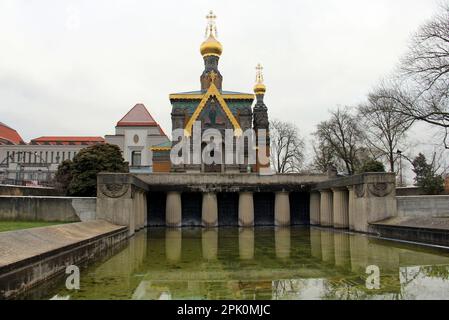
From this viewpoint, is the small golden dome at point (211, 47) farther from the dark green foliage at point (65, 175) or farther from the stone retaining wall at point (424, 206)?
the stone retaining wall at point (424, 206)

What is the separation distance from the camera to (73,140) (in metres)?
95.8

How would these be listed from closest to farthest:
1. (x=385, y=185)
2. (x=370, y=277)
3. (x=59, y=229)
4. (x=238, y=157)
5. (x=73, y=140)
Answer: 1. (x=370, y=277)
2. (x=59, y=229)
3. (x=385, y=185)
4. (x=238, y=157)
5. (x=73, y=140)

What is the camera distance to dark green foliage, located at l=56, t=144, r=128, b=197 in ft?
104

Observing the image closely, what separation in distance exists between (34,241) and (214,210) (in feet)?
78.1

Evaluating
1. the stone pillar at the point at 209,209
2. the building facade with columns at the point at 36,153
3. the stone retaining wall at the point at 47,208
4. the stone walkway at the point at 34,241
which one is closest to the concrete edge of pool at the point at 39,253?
the stone walkway at the point at 34,241

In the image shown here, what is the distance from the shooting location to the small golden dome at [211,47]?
207 feet

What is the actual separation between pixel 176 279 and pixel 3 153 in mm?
81733

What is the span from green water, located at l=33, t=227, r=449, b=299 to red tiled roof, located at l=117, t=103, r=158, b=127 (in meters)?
60.4

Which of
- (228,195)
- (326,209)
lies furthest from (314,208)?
(228,195)

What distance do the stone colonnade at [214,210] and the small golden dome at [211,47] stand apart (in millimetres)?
33079

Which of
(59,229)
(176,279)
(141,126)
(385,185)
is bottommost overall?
(176,279)

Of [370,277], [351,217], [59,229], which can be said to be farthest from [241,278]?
[351,217]

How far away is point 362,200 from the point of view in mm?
24828
